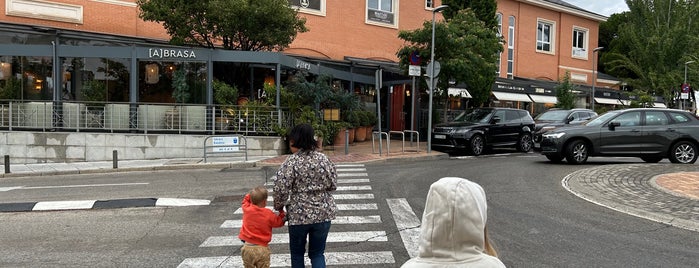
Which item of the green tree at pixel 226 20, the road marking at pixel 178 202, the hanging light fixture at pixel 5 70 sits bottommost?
Result: the road marking at pixel 178 202

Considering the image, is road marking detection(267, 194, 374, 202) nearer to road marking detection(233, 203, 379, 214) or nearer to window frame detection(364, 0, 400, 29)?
road marking detection(233, 203, 379, 214)

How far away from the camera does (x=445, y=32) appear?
20.3 meters

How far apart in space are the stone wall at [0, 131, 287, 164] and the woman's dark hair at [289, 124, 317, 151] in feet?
45.0

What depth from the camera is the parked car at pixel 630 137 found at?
13.9 m

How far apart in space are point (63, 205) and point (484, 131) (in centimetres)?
1372

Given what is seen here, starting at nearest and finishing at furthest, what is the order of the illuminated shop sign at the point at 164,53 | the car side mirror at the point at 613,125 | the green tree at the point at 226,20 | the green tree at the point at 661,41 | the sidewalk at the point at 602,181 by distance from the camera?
the sidewalk at the point at 602,181 → the car side mirror at the point at 613,125 → the illuminated shop sign at the point at 164,53 → the green tree at the point at 226,20 → the green tree at the point at 661,41

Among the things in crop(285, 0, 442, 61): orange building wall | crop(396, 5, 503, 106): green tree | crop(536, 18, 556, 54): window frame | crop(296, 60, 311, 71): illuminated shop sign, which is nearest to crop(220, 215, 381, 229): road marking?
crop(296, 60, 311, 71): illuminated shop sign

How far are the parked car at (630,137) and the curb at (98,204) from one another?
9621mm

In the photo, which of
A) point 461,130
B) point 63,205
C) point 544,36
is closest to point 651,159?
point 461,130

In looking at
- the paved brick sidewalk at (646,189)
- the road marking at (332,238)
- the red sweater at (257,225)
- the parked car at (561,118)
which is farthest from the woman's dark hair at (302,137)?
the parked car at (561,118)

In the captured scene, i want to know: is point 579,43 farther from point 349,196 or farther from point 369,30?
point 349,196

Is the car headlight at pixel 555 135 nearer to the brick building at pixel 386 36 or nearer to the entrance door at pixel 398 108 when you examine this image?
the brick building at pixel 386 36

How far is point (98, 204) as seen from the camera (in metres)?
9.17

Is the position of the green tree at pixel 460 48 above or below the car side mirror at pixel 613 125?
above
